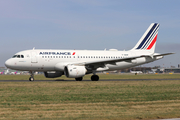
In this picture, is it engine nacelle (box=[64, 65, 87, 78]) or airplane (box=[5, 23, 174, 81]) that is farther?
airplane (box=[5, 23, 174, 81])

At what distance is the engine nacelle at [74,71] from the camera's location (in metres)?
30.8

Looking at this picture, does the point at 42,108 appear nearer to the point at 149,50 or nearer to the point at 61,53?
the point at 61,53

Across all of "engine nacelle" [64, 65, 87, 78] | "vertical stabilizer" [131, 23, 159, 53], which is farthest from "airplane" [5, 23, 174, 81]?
"vertical stabilizer" [131, 23, 159, 53]

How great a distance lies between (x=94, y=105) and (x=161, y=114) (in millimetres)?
3675

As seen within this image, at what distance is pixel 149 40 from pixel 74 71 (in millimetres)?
17155

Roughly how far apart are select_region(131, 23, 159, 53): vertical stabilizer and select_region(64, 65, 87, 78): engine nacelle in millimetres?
13203

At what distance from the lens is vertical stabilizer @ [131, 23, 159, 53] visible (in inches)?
1623

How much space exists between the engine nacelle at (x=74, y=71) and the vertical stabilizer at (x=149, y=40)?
13.2m

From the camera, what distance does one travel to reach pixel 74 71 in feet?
102

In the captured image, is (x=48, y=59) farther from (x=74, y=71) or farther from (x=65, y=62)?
(x=74, y=71)

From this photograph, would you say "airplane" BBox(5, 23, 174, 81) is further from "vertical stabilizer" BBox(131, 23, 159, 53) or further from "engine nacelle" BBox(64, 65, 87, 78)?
"vertical stabilizer" BBox(131, 23, 159, 53)

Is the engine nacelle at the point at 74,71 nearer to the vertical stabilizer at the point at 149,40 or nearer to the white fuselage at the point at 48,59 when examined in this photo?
the white fuselage at the point at 48,59

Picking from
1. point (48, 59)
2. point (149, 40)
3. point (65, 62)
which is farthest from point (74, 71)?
point (149, 40)

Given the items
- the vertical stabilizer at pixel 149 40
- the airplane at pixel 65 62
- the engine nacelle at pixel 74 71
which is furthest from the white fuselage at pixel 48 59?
the vertical stabilizer at pixel 149 40
